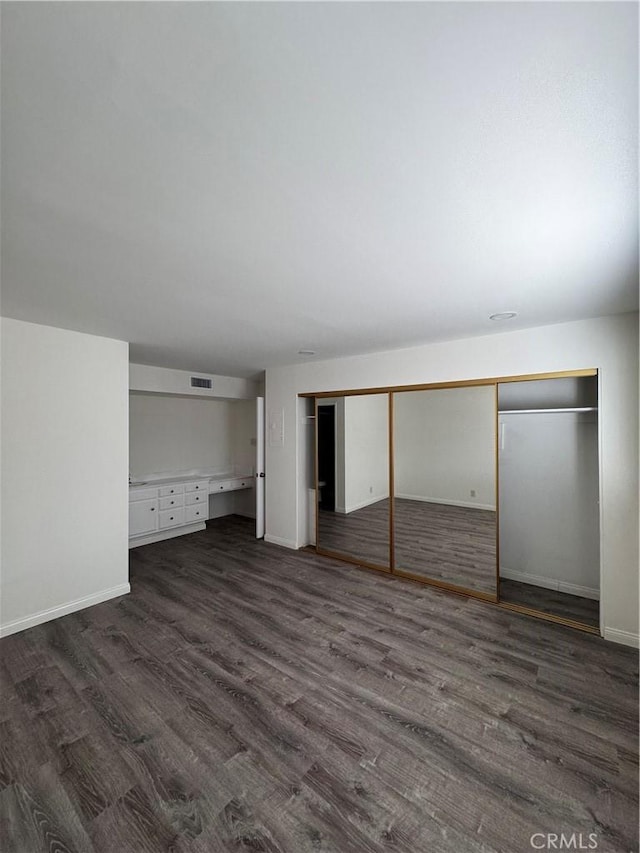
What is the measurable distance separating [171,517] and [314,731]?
389 cm

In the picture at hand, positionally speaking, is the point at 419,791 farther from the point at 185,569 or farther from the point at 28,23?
the point at 185,569

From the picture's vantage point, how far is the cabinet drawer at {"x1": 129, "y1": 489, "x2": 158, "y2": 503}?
4734 mm

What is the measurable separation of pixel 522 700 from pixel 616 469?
5.78 feet

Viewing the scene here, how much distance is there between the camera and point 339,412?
14.9 feet

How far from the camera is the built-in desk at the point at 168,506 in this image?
4824 mm

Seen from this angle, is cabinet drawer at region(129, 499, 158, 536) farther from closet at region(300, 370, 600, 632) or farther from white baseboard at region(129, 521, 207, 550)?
closet at region(300, 370, 600, 632)

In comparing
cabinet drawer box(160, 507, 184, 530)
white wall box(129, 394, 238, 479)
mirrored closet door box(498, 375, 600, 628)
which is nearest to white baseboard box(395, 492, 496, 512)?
mirrored closet door box(498, 375, 600, 628)

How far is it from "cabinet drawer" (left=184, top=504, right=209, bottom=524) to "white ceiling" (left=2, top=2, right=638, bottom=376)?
3.79 metres

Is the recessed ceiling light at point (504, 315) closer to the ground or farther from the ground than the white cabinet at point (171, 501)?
farther from the ground

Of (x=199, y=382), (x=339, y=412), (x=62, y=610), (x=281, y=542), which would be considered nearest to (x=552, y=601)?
(x=339, y=412)

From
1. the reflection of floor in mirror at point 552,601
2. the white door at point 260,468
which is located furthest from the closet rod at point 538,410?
the white door at point 260,468

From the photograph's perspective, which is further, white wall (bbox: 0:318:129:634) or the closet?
the closet

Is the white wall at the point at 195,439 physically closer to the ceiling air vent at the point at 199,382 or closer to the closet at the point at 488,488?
the ceiling air vent at the point at 199,382

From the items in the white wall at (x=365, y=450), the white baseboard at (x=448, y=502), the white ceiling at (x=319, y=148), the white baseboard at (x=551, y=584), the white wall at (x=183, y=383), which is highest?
the white ceiling at (x=319, y=148)
